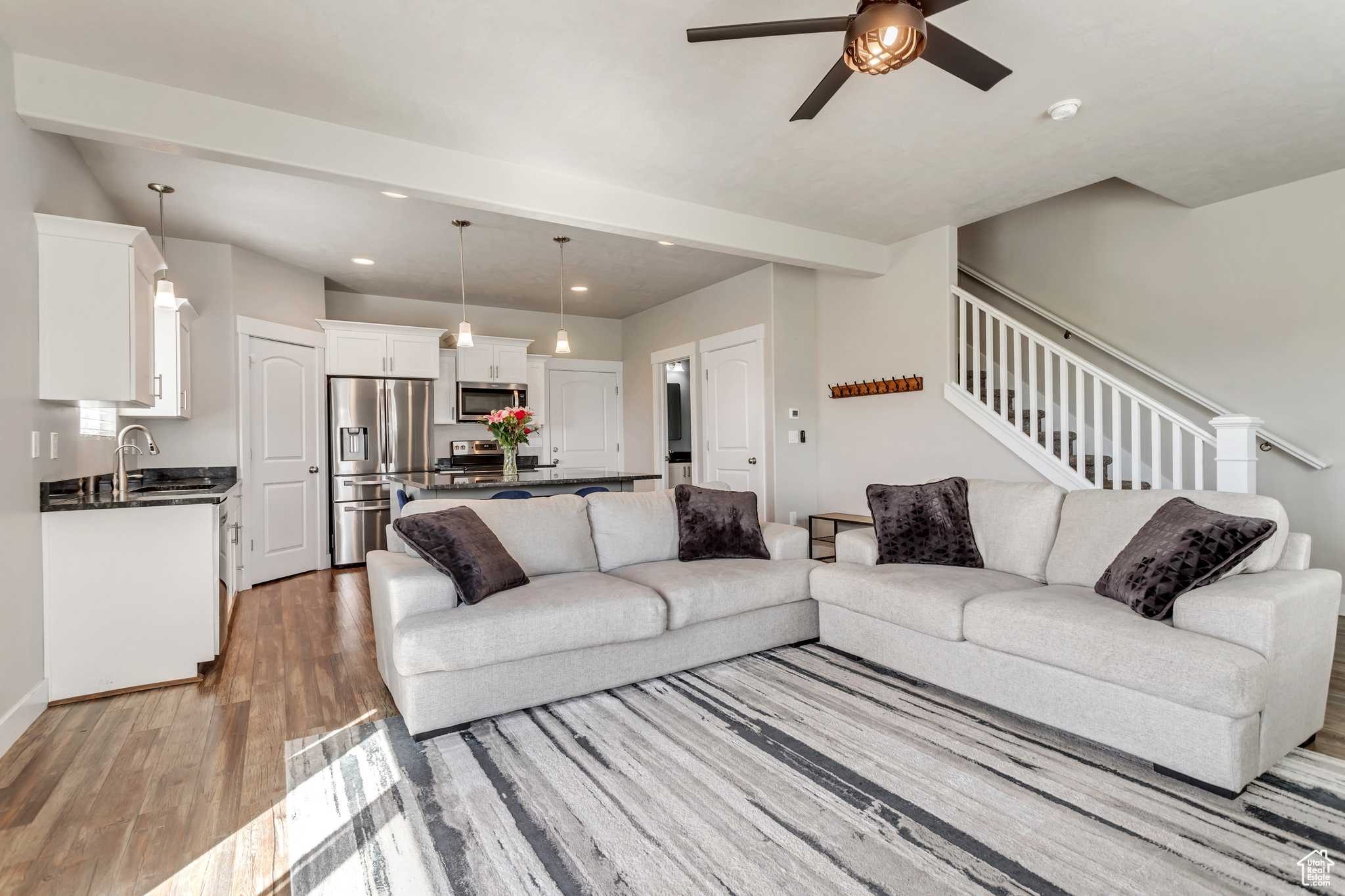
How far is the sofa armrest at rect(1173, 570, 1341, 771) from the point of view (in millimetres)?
1931

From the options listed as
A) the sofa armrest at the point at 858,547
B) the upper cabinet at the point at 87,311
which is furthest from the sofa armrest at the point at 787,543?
the upper cabinet at the point at 87,311

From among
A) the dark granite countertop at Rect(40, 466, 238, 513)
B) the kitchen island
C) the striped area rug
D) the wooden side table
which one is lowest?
the striped area rug

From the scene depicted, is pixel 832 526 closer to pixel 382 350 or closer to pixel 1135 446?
pixel 1135 446

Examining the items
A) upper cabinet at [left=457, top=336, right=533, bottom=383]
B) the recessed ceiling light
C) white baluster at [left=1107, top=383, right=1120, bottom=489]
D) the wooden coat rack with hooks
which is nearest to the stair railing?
white baluster at [left=1107, top=383, right=1120, bottom=489]

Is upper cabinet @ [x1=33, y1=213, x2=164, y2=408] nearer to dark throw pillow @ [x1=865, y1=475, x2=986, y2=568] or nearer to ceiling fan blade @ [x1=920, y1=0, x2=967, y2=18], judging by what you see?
ceiling fan blade @ [x1=920, y1=0, x2=967, y2=18]

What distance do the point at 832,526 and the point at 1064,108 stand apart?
346 cm

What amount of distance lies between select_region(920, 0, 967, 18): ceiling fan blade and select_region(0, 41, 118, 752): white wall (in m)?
3.23

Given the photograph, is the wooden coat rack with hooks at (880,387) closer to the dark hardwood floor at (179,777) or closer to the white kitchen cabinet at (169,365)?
the dark hardwood floor at (179,777)

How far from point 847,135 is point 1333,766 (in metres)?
3.05

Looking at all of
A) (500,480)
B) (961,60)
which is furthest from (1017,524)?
(500,480)

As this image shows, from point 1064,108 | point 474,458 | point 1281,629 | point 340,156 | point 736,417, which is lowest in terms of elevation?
point 1281,629

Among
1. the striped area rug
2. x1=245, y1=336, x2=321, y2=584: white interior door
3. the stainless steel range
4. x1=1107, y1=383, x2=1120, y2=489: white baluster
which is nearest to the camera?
the striped area rug

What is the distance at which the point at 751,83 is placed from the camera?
273 cm

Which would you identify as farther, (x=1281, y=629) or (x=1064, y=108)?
(x=1064, y=108)
